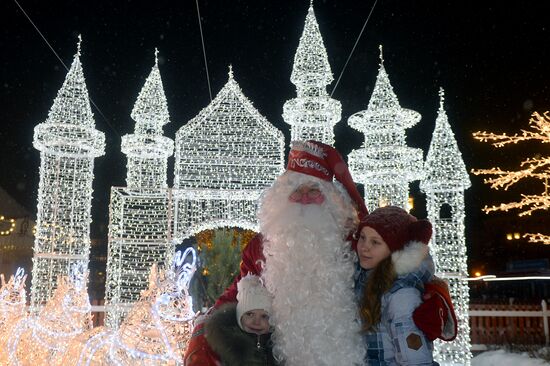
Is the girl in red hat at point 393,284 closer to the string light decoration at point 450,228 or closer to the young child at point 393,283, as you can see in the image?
the young child at point 393,283

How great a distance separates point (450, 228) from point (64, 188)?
7835 mm

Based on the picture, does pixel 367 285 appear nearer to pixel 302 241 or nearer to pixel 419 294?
pixel 419 294

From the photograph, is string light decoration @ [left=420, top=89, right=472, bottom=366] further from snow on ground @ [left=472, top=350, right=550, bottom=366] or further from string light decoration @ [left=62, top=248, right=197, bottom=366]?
string light decoration @ [left=62, top=248, right=197, bottom=366]

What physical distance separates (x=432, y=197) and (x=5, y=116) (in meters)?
21.1

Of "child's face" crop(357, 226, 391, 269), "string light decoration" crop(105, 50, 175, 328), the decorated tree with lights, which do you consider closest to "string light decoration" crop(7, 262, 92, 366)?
"child's face" crop(357, 226, 391, 269)

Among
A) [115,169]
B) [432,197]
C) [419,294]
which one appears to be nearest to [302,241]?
[419,294]

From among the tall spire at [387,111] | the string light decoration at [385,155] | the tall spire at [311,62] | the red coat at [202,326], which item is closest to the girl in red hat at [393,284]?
the red coat at [202,326]

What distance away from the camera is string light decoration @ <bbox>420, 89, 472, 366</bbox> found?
31.0 ft

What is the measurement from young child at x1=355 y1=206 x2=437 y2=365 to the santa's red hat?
41 cm

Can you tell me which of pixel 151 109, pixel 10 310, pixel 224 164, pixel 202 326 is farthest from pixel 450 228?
pixel 202 326

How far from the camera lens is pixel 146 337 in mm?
4070

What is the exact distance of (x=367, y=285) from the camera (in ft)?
9.31

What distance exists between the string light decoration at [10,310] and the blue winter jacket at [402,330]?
3838 mm

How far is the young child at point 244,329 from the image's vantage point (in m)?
2.75
